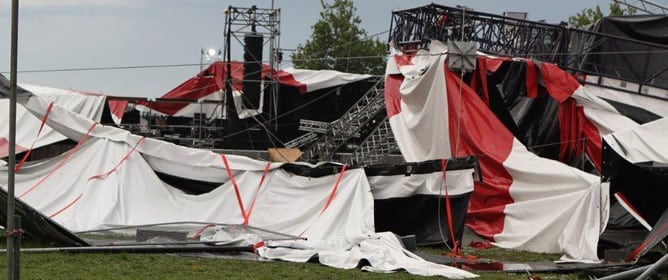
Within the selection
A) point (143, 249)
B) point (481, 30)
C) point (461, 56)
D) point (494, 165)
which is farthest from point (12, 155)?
point (481, 30)

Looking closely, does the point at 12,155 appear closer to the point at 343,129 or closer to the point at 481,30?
the point at 481,30

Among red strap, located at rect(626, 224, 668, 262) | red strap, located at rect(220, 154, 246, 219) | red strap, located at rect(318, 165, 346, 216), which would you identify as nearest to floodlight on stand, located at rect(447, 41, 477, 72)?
red strap, located at rect(318, 165, 346, 216)

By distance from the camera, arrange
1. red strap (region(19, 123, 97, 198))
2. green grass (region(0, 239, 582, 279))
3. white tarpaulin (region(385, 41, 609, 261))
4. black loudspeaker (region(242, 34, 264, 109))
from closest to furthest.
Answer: green grass (region(0, 239, 582, 279)) < white tarpaulin (region(385, 41, 609, 261)) < red strap (region(19, 123, 97, 198)) < black loudspeaker (region(242, 34, 264, 109))

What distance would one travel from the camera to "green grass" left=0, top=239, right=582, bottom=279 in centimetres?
883

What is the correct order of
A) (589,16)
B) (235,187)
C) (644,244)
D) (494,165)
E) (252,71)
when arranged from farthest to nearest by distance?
(589,16), (252,71), (494,165), (235,187), (644,244)

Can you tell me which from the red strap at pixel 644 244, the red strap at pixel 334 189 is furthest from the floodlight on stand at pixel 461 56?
the red strap at pixel 644 244

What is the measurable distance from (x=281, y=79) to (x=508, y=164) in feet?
38.3

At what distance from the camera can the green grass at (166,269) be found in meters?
8.83

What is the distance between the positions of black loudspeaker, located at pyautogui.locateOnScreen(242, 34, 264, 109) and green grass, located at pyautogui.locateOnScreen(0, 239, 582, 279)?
13.1 m

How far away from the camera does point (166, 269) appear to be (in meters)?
9.27

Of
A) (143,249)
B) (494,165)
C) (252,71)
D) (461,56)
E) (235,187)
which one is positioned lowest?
(143,249)

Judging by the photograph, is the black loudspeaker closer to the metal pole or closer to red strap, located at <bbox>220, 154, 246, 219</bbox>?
red strap, located at <bbox>220, 154, 246, 219</bbox>

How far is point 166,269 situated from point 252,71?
46.8 feet

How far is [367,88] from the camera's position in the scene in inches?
999
